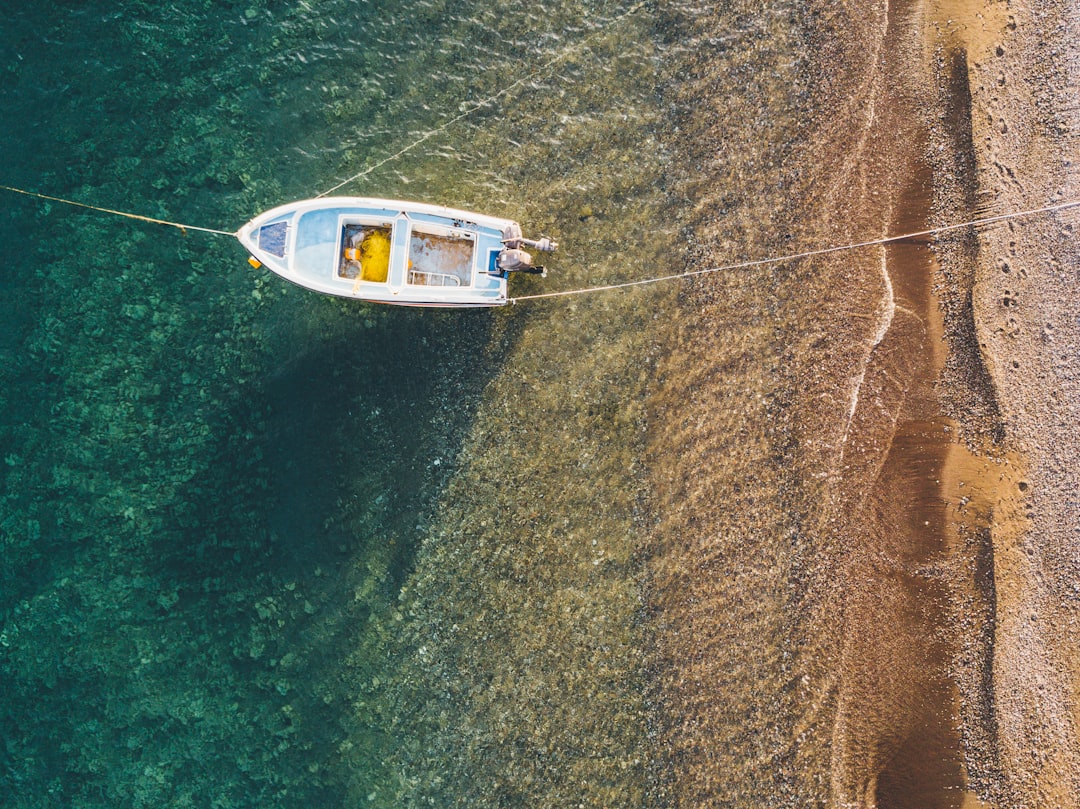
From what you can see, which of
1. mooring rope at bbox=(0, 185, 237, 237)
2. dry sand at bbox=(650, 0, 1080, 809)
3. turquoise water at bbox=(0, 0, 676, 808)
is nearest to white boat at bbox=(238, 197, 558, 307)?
turquoise water at bbox=(0, 0, 676, 808)

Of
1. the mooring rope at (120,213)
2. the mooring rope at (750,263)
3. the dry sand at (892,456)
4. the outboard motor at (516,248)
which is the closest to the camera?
the outboard motor at (516,248)

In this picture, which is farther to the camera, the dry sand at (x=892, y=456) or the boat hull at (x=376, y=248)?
the dry sand at (x=892, y=456)

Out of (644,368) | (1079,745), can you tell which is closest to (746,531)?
(644,368)

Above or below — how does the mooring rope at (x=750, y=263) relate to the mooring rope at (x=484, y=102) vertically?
below

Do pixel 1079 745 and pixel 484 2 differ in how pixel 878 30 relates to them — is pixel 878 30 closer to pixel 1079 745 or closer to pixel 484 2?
pixel 484 2

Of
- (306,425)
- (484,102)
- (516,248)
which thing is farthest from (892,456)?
(306,425)

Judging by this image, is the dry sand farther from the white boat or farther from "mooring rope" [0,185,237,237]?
"mooring rope" [0,185,237,237]

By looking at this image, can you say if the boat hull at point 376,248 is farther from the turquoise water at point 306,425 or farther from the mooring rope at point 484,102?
the mooring rope at point 484,102

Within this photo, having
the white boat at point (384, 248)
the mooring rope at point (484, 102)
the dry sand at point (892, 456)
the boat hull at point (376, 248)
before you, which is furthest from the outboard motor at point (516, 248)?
the dry sand at point (892, 456)
